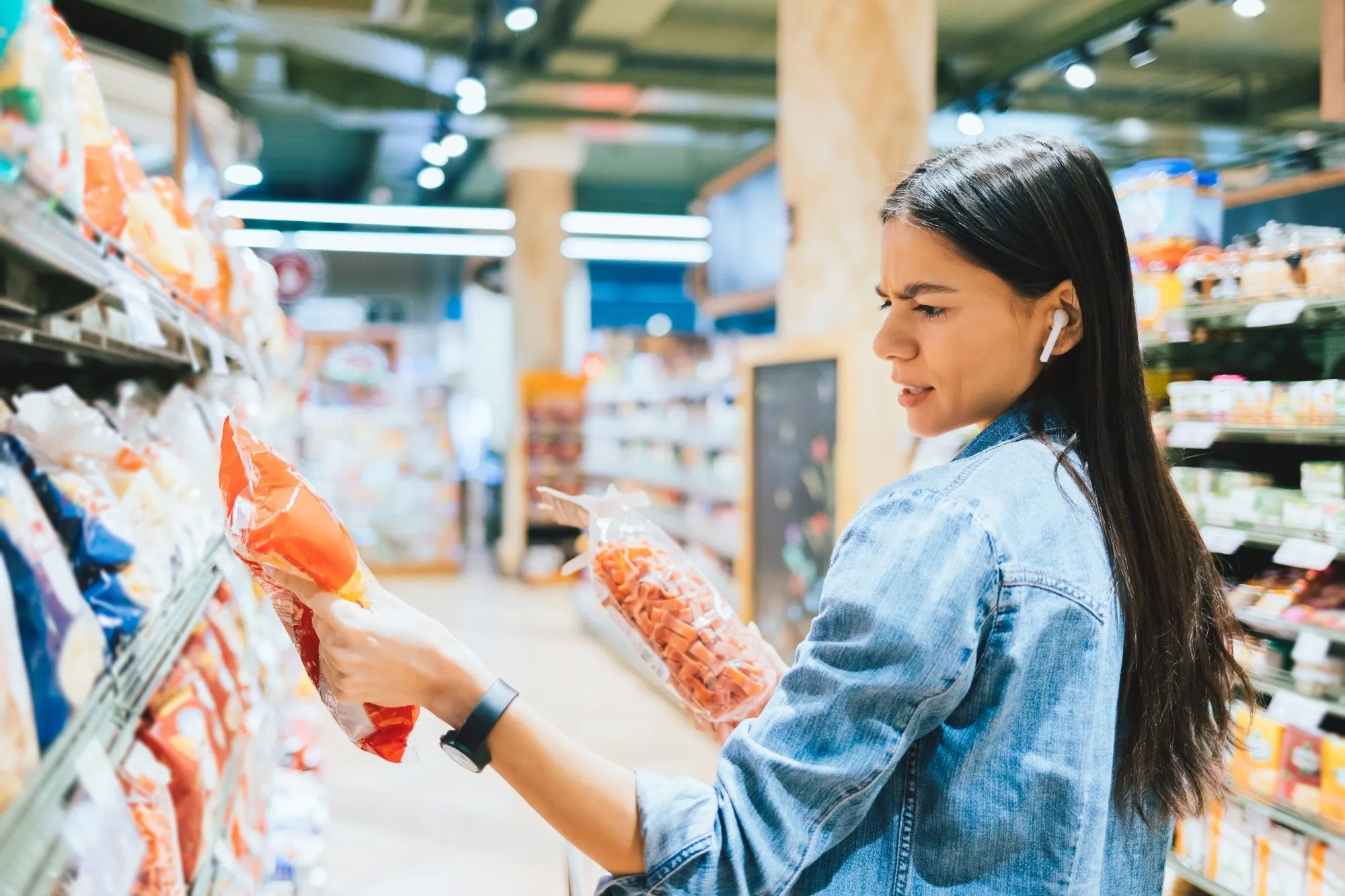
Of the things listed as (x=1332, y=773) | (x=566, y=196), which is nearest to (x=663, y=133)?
(x=566, y=196)

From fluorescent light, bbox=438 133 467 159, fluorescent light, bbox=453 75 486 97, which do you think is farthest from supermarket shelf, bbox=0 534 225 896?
fluorescent light, bbox=438 133 467 159

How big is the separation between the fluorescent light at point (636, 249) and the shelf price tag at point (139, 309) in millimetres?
15900

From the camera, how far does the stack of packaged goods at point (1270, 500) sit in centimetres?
266

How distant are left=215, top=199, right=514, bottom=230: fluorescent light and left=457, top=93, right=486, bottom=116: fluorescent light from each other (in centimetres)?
607

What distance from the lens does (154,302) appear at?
1.56 metres

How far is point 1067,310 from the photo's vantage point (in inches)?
40.4

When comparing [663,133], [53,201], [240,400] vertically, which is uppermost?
[663,133]

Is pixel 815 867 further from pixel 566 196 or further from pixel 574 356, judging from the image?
pixel 574 356

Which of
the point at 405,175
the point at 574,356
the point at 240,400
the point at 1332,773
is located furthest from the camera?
the point at 574,356

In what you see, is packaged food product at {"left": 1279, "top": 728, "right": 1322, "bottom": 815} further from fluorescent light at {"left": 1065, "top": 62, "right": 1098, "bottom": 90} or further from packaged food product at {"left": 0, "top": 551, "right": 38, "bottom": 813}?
fluorescent light at {"left": 1065, "top": 62, "right": 1098, "bottom": 90}

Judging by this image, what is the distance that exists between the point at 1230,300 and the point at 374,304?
16629mm

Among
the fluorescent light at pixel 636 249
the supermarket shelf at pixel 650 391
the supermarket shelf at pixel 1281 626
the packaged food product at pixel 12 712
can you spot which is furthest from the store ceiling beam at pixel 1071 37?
the fluorescent light at pixel 636 249

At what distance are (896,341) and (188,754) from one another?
1314 millimetres

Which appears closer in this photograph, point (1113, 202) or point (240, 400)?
point (1113, 202)
